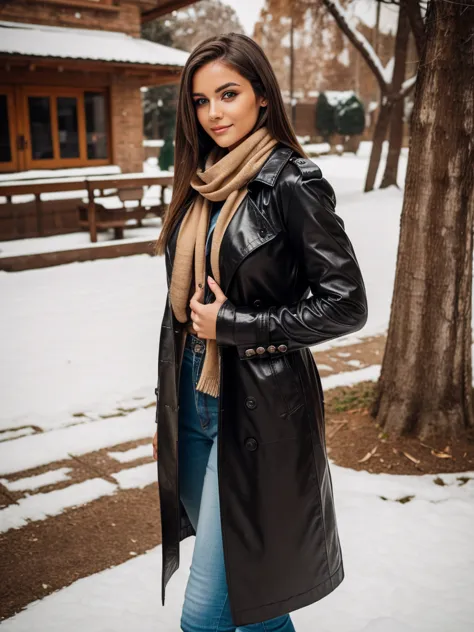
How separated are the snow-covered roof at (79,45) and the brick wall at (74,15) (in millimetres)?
238

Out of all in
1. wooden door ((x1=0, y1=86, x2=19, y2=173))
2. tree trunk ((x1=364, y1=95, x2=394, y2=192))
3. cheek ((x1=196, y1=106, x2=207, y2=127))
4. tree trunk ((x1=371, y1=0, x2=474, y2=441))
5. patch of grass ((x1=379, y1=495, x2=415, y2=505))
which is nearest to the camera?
cheek ((x1=196, y1=106, x2=207, y2=127))

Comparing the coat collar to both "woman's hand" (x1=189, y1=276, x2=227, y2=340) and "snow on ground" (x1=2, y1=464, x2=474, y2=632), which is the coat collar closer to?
"woman's hand" (x1=189, y1=276, x2=227, y2=340)

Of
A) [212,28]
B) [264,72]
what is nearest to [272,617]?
[264,72]

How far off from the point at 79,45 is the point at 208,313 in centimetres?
1444

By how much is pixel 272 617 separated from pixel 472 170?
289cm

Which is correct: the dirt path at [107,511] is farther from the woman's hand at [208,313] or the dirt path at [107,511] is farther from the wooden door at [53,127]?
the wooden door at [53,127]

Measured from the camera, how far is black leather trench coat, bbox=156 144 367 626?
1.76 meters

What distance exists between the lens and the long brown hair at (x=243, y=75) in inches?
73.9

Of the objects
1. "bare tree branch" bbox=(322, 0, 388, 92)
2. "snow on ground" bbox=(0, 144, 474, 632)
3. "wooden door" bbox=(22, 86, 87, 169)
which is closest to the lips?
"snow on ground" bbox=(0, 144, 474, 632)

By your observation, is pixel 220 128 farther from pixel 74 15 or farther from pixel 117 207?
pixel 74 15

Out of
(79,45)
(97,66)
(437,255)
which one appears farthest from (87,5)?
(437,255)

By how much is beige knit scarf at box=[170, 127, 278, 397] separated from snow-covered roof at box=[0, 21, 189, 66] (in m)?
12.5

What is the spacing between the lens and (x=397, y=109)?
17.8m

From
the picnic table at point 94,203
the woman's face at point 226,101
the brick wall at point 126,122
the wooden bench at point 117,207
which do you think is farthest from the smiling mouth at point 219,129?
the brick wall at point 126,122
